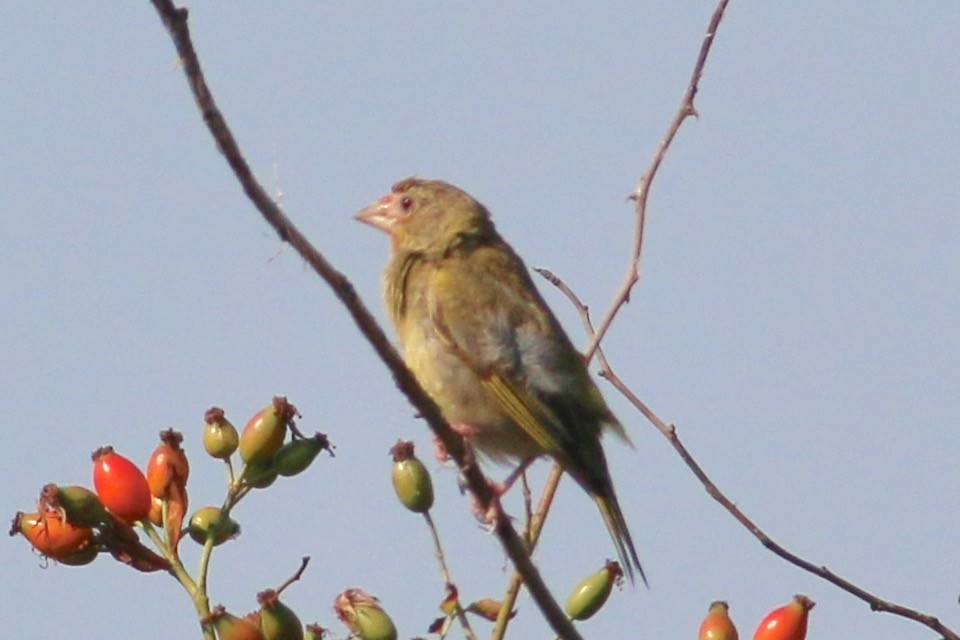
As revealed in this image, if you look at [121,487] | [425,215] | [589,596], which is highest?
[425,215]

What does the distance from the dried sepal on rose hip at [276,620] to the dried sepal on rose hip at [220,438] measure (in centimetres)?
50

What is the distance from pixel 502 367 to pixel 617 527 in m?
0.75

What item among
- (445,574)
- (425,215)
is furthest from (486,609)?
(425,215)

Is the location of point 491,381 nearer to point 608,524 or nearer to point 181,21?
point 608,524

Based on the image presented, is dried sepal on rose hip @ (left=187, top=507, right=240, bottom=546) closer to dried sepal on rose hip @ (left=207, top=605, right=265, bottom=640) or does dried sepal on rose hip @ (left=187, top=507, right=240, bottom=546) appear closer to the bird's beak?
dried sepal on rose hip @ (left=207, top=605, right=265, bottom=640)

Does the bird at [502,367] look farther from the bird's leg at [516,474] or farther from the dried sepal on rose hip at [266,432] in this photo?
the dried sepal on rose hip at [266,432]

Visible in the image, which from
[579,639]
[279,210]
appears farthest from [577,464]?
[279,210]

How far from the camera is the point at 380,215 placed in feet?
25.4

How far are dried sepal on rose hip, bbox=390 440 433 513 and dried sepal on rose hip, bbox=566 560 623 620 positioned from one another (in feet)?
1.57

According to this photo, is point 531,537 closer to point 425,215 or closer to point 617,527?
point 617,527

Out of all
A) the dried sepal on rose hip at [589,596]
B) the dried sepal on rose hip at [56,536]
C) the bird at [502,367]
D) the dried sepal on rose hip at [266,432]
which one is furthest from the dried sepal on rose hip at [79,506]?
the bird at [502,367]

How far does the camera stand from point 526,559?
14.6 feet

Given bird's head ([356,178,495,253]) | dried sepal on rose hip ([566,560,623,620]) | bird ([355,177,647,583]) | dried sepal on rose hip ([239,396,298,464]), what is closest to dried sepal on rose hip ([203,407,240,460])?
dried sepal on rose hip ([239,396,298,464])

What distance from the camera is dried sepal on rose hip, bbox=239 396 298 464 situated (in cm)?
438
